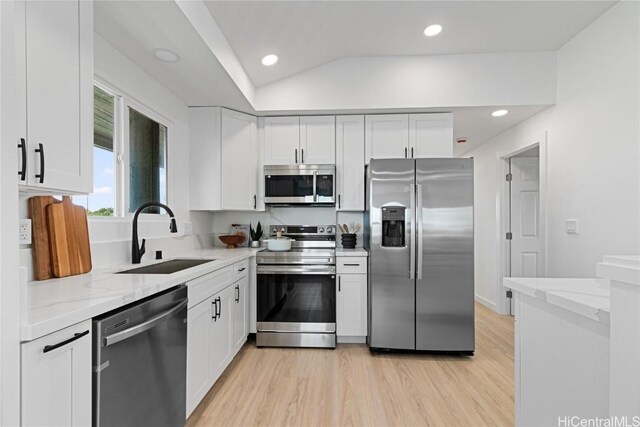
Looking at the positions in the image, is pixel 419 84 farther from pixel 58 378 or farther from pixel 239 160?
pixel 58 378

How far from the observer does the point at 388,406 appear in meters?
2.06

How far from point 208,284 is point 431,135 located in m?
2.60

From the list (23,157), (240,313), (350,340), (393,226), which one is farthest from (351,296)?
(23,157)

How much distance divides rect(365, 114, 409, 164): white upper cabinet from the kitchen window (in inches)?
79.5

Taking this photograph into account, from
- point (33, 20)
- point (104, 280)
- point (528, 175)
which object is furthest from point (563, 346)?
point (528, 175)

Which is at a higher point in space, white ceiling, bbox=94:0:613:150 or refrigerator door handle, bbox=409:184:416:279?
white ceiling, bbox=94:0:613:150

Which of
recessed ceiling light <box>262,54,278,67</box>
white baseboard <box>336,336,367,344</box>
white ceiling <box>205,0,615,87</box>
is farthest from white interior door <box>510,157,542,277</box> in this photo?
recessed ceiling light <box>262,54,278,67</box>

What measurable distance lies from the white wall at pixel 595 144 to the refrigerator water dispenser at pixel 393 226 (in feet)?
4.83

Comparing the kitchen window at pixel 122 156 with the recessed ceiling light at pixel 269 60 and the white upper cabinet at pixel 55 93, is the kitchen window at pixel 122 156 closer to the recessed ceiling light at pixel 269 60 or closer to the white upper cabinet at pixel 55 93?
the white upper cabinet at pixel 55 93

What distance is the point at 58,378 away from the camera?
37.8 inches

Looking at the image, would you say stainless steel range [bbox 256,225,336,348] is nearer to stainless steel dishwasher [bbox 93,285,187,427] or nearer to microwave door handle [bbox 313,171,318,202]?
microwave door handle [bbox 313,171,318,202]

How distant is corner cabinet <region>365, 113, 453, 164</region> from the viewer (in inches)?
129

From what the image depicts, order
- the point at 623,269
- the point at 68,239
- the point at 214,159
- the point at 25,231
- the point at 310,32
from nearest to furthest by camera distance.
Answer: the point at 623,269
the point at 25,231
the point at 68,239
the point at 310,32
the point at 214,159

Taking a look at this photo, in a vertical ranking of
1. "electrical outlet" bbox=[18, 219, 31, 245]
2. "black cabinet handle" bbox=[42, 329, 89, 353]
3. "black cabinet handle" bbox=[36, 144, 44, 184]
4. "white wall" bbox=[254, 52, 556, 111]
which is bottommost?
"black cabinet handle" bbox=[42, 329, 89, 353]
